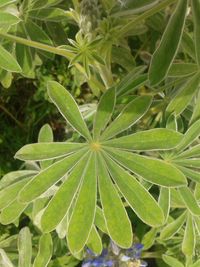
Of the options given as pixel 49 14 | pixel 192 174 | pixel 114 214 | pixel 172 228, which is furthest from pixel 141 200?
pixel 49 14

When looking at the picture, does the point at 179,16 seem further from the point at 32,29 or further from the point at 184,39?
the point at 32,29

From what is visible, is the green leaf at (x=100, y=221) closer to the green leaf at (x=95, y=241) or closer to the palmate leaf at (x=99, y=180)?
the green leaf at (x=95, y=241)

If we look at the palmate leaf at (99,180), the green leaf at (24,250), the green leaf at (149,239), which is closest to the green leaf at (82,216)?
the palmate leaf at (99,180)

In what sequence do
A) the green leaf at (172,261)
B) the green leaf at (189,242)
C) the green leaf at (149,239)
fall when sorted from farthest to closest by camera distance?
the green leaf at (149,239)
the green leaf at (172,261)
the green leaf at (189,242)

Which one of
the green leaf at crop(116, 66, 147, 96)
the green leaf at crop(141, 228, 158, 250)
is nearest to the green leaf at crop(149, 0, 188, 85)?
the green leaf at crop(116, 66, 147, 96)

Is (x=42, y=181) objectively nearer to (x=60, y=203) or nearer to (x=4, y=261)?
(x=60, y=203)
